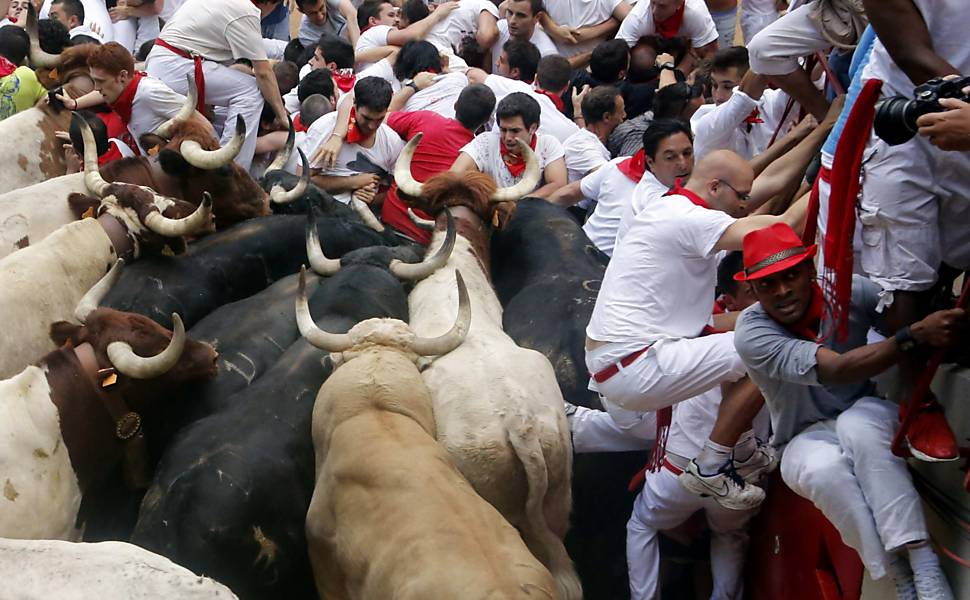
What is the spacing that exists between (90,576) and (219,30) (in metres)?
6.09

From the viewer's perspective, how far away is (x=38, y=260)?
6.19 m

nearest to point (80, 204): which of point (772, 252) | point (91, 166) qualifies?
point (91, 166)

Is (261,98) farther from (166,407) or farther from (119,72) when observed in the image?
(166,407)

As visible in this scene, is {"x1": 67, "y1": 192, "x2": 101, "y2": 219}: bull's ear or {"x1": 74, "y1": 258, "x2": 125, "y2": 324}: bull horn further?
{"x1": 67, "y1": 192, "x2": 101, "y2": 219}: bull's ear

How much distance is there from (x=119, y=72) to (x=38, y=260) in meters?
2.37

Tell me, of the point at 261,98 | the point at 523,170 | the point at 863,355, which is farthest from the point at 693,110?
the point at 863,355

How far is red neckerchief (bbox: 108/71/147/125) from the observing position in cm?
823

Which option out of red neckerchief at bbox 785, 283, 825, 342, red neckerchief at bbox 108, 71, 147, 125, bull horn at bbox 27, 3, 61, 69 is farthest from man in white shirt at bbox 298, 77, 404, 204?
Answer: red neckerchief at bbox 785, 283, 825, 342

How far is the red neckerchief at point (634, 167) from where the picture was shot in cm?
728

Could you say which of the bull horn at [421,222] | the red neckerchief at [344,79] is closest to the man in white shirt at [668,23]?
the red neckerchief at [344,79]

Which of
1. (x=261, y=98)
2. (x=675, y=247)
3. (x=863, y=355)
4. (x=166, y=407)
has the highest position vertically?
(x=863, y=355)

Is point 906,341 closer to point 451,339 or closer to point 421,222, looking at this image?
point 451,339

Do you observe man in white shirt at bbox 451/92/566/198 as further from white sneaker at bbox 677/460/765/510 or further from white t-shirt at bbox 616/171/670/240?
white sneaker at bbox 677/460/765/510

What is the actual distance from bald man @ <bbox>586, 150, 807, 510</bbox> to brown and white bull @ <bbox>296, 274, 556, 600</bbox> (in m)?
0.78
